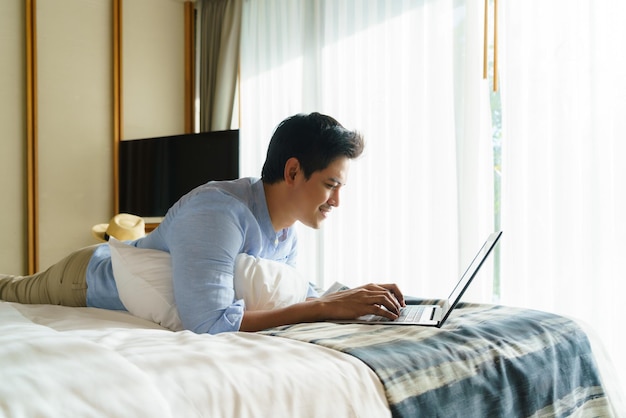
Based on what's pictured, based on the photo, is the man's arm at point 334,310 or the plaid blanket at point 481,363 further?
the man's arm at point 334,310

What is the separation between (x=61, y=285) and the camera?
1.78 m

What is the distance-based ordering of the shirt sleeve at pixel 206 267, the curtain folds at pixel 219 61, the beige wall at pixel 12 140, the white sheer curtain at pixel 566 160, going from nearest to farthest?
the shirt sleeve at pixel 206 267 → the white sheer curtain at pixel 566 160 → the beige wall at pixel 12 140 → the curtain folds at pixel 219 61

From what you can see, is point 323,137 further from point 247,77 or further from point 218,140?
point 247,77

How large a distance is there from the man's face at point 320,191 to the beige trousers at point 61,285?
2.17 feet

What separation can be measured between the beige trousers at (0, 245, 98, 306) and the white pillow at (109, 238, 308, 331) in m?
0.25

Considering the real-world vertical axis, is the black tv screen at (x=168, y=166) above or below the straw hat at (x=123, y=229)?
above

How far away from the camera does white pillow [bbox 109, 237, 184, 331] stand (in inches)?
57.4

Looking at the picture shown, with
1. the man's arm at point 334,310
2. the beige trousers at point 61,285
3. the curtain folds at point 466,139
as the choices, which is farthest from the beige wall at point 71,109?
the man's arm at point 334,310

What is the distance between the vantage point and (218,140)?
12.4ft

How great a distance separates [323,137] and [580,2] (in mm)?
1472

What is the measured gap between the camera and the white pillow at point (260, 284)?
1.51 meters

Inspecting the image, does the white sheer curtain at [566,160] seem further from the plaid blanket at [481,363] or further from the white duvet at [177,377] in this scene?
the white duvet at [177,377]

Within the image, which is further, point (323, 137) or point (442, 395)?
point (323, 137)

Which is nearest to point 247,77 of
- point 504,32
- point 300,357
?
point 504,32
